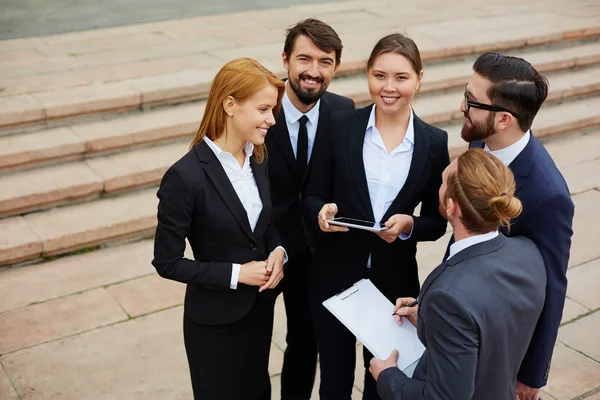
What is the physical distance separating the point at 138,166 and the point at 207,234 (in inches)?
139

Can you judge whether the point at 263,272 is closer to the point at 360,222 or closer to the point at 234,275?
the point at 234,275

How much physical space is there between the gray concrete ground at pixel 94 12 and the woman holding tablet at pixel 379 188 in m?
6.54

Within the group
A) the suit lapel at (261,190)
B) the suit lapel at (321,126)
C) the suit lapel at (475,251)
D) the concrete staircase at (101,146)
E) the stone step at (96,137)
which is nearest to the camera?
the suit lapel at (475,251)

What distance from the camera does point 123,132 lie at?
22.0 ft

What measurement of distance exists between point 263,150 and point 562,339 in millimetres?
2834

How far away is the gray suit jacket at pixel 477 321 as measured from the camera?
95.2 inches

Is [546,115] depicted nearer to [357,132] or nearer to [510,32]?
[510,32]

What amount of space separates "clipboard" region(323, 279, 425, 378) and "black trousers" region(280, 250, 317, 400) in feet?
2.64

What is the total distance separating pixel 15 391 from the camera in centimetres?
445

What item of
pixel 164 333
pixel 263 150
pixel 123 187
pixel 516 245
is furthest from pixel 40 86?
pixel 516 245

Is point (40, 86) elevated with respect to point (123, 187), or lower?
elevated

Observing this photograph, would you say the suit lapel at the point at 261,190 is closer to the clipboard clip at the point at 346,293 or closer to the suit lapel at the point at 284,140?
the clipboard clip at the point at 346,293

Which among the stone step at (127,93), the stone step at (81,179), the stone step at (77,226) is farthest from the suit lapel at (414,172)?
the stone step at (127,93)

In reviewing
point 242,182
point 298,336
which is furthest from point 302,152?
point 298,336
